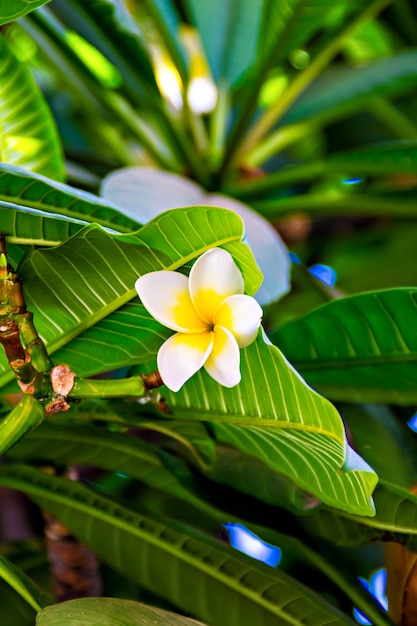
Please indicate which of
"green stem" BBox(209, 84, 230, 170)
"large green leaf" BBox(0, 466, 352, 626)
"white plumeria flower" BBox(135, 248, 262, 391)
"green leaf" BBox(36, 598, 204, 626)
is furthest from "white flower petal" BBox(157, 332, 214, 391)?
"green stem" BBox(209, 84, 230, 170)

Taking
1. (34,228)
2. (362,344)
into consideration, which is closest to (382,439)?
(362,344)

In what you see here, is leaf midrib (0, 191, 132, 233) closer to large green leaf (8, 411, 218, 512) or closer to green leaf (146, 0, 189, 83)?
large green leaf (8, 411, 218, 512)

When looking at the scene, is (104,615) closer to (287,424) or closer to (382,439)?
(287,424)

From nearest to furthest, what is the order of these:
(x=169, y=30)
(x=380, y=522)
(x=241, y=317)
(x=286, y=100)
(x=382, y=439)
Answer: (x=241, y=317) < (x=380, y=522) < (x=382, y=439) < (x=169, y=30) < (x=286, y=100)

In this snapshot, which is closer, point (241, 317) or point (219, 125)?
point (241, 317)

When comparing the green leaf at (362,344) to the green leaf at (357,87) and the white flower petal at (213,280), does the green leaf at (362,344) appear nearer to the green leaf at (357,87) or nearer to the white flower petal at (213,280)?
the white flower petal at (213,280)

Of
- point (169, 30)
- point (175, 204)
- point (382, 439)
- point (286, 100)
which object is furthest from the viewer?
point (286, 100)

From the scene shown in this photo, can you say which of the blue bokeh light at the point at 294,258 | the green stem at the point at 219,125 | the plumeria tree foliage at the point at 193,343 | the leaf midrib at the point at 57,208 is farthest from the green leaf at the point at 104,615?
the green stem at the point at 219,125

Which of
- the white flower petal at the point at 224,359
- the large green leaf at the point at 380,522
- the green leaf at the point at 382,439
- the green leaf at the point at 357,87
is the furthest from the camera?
the green leaf at the point at 357,87
